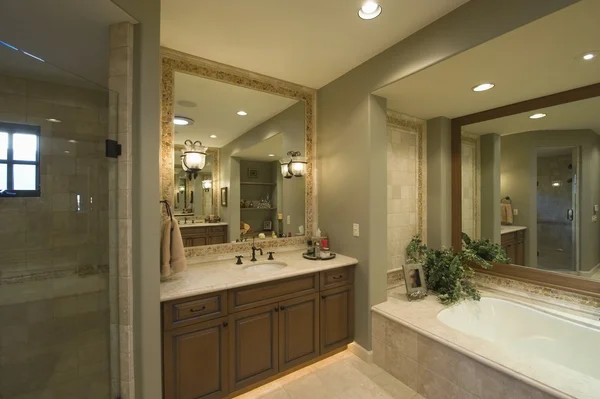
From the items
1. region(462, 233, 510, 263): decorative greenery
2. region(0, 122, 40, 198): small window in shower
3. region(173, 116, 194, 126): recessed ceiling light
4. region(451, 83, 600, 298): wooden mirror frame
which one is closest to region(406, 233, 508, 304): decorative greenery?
region(462, 233, 510, 263): decorative greenery

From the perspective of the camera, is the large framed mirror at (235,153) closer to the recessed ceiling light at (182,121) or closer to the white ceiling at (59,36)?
the recessed ceiling light at (182,121)

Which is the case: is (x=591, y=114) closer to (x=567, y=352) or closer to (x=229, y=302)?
(x=567, y=352)

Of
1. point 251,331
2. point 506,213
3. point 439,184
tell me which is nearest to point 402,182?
point 439,184

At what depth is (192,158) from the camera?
2.18 metres

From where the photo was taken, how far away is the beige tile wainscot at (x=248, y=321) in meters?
1.65

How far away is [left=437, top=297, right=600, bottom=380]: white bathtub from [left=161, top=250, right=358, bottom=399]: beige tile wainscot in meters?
0.98

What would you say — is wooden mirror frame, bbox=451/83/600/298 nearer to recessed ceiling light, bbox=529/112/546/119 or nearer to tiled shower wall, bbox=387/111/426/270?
recessed ceiling light, bbox=529/112/546/119

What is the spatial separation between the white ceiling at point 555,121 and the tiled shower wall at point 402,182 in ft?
2.07

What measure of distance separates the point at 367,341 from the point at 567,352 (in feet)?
5.01

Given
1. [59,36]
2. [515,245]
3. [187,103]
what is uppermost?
[59,36]

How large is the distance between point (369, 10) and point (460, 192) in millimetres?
2227

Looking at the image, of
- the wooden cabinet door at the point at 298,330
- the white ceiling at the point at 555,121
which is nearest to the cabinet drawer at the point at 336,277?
the wooden cabinet door at the point at 298,330

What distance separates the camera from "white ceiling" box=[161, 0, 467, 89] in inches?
65.5

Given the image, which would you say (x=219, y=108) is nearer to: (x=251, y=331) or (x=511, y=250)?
(x=251, y=331)
